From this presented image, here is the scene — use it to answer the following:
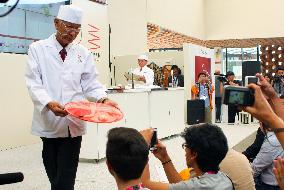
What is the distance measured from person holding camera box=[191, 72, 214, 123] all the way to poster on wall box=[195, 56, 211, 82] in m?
→ 0.19

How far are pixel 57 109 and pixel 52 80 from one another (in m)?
0.24

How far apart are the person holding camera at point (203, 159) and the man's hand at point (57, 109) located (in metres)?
0.44

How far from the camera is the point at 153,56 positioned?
949cm

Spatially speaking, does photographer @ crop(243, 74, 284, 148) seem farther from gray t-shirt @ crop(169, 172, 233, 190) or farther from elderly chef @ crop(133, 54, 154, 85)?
elderly chef @ crop(133, 54, 154, 85)

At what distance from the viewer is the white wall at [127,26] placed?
30.9ft

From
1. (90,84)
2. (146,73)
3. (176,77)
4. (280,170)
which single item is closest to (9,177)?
A: (280,170)

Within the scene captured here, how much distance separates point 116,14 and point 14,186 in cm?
650

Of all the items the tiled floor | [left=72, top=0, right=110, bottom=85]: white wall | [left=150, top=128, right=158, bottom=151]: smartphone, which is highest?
[left=72, top=0, right=110, bottom=85]: white wall

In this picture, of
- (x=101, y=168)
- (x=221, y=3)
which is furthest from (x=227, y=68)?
(x=101, y=168)

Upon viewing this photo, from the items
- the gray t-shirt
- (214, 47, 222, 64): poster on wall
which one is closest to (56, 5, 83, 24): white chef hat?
the gray t-shirt

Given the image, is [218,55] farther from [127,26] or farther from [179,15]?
[127,26]

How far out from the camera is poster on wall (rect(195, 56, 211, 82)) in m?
9.06

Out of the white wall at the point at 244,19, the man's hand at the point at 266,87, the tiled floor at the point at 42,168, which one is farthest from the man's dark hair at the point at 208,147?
Answer: the white wall at the point at 244,19

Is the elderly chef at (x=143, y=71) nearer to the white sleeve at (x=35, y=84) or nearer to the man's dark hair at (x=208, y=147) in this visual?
the white sleeve at (x=35, y=84)
